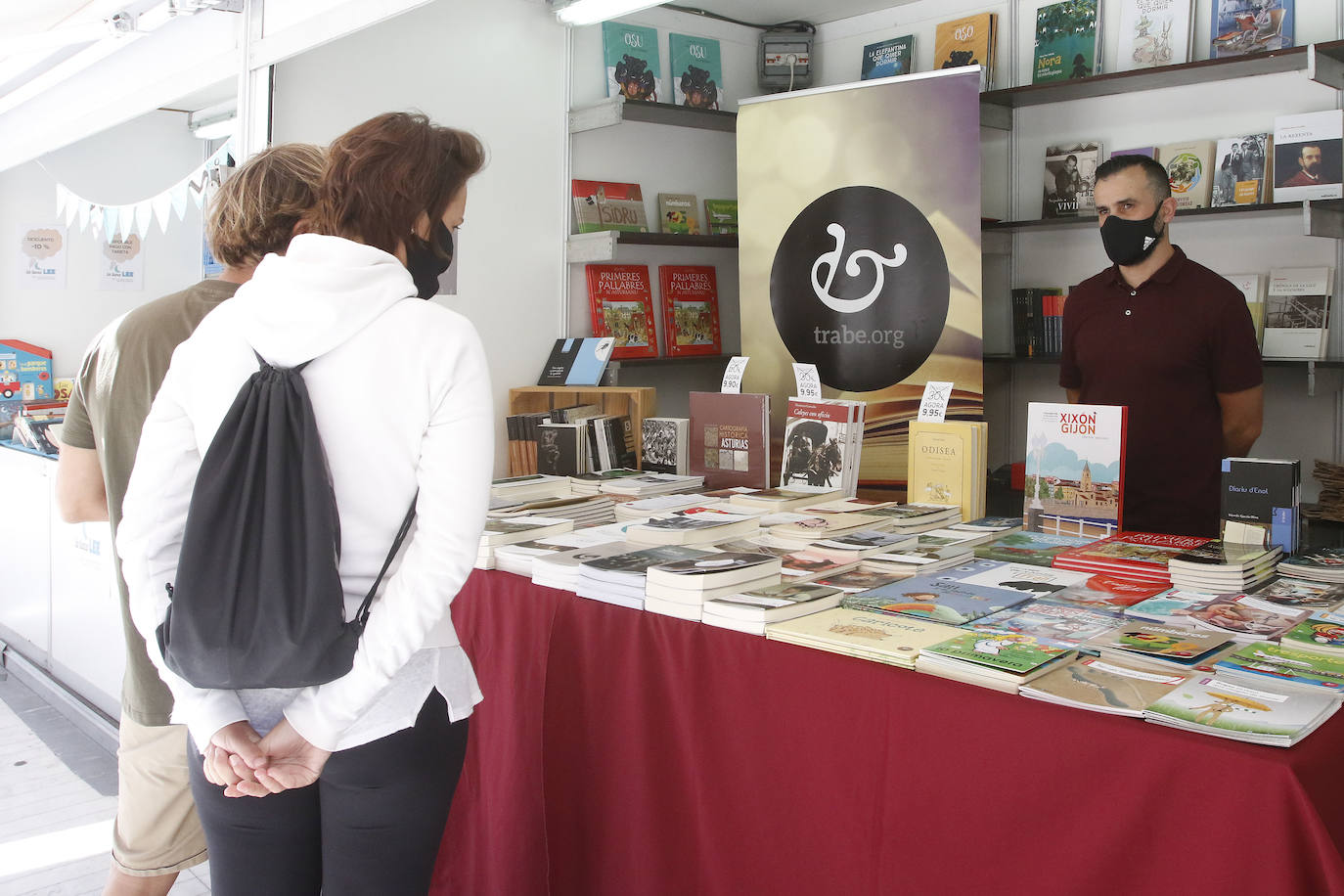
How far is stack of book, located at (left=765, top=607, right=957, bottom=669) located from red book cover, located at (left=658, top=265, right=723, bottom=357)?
3.13 m

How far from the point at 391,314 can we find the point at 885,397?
3237 millimetres

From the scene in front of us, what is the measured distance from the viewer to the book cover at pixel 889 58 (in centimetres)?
502

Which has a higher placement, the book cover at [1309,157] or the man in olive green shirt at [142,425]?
the book cover at [1309,157]

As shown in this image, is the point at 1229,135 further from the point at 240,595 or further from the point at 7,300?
the point at 7,300

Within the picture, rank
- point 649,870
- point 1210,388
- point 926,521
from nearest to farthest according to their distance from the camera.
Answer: point 649,870 → point 926,521 → point 1210,388

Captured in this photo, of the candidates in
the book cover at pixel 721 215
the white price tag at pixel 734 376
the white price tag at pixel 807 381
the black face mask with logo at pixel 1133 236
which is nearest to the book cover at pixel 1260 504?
the black face mask with logo at pixel 1133 236

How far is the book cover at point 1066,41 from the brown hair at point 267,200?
3.50 metres

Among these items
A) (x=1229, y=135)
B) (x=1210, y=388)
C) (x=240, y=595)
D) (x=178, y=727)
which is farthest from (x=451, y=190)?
(x=1229, y=135)

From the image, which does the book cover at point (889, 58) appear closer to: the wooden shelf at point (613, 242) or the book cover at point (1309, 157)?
the wooden shelf at point (613, 242)

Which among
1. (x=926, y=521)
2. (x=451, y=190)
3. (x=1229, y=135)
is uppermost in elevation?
(x=1229, y=135)

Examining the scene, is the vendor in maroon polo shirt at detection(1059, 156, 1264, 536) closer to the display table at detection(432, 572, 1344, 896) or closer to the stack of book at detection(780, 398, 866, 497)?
the stack of book at detection(780, 398, 866, 497)

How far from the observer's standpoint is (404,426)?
1361mm

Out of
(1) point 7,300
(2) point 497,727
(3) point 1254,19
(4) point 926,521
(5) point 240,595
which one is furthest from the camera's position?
(1) point 7,300

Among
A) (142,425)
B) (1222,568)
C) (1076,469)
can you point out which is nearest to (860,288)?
(1076,469)
